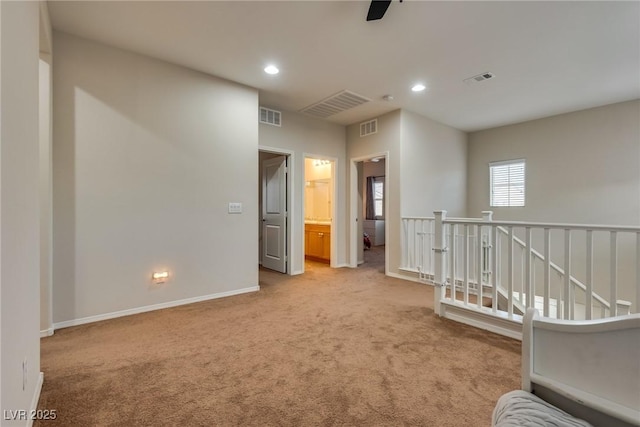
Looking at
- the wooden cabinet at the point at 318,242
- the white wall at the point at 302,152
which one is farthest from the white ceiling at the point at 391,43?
the wooden cabinet at the point at 318,242

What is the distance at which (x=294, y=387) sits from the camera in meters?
1.75

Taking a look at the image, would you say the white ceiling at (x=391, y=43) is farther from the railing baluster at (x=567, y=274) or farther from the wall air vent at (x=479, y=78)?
the railing baluster at (x=567, y=274)

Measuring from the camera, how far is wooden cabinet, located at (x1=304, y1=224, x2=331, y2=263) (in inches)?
230

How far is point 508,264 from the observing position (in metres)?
2.56

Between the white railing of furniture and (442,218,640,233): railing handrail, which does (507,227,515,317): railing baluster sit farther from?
(442,218,640,233): railing handrail

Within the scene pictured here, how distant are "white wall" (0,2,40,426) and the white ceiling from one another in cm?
125

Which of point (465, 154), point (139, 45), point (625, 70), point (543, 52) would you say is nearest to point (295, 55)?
point (139, 45)

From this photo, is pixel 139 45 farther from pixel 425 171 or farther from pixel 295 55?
pixel 425 171

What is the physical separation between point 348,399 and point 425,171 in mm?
4381

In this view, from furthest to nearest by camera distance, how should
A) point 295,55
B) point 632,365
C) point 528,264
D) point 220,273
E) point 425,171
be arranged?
1. point 425,171
2. point 220,273
3. point 295,55
4. point 528,264
5. point 632,365

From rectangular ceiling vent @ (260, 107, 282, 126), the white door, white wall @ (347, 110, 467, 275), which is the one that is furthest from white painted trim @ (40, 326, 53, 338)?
white wall @ (347, 110, 467, 275)

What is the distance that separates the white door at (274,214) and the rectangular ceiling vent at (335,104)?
948 millimetres

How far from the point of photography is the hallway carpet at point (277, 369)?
60.3 inches

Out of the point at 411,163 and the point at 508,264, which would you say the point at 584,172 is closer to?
the point at 411,163
